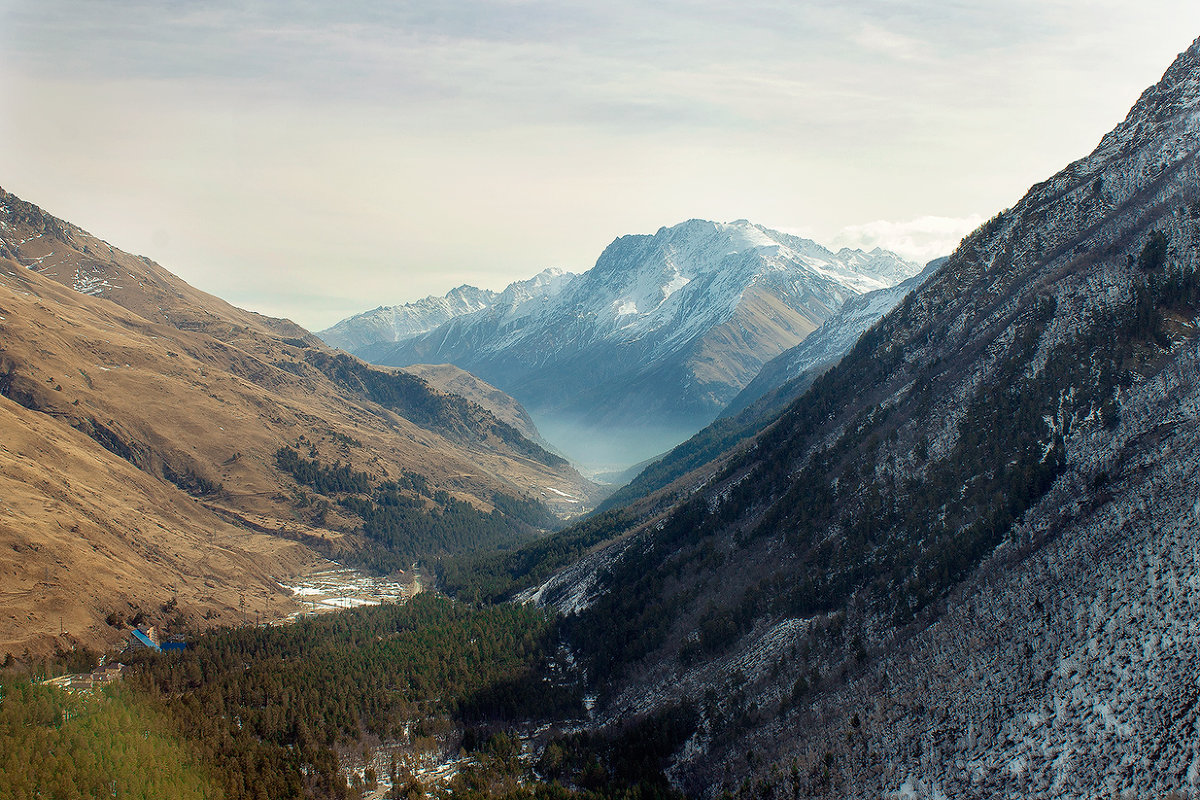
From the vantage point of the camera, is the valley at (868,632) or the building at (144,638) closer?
the valley at (868,632)

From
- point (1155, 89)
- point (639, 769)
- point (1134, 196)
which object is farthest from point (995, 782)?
point (1155, 89)

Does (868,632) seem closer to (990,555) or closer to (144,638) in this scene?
(990,555)

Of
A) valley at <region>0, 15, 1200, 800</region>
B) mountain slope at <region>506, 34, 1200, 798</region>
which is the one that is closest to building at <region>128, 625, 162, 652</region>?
valley at <region>0, 15, 1200, 800</region>

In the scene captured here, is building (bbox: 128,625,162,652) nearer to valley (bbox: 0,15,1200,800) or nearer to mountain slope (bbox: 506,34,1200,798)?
valley (bbox: 0,15,1200,800)

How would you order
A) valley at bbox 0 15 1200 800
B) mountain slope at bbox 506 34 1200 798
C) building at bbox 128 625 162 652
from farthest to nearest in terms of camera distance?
building at bbox 128 625 162 652
valley at bbox 0 15 1200 800
mountain slope at bbox 506 34 1200 798

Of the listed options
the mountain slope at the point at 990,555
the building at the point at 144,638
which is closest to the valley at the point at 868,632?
the mountain slope at the point at 990,555

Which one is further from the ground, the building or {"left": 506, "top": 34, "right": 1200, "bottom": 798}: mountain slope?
{"left": 506, "top": 34, "right": 1200, "bottom": 798}: mountain slope

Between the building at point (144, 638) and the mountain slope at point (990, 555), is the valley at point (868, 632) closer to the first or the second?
the mountain slope at point (990, 555)

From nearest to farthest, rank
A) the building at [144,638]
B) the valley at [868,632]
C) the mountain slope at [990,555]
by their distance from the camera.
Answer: the mountain slope at [990,555]
the valley at [868,632]
the building at [144,638]

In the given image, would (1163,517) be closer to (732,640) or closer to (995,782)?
(995,782)
